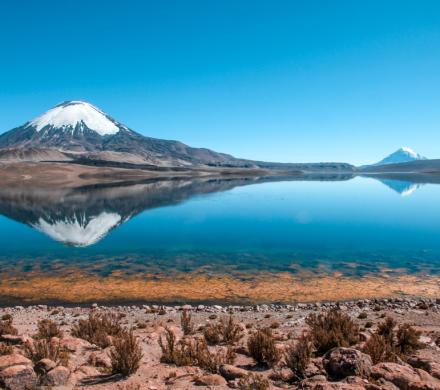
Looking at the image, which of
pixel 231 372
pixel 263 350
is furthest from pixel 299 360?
pixel 231 372

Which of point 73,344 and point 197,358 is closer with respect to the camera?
point 197,358

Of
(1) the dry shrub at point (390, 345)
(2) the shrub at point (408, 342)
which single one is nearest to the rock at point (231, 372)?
(1) the dry shrub at point (390, 345)

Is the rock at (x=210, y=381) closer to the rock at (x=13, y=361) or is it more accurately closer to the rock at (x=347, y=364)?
the rock at (x=347, y=364)

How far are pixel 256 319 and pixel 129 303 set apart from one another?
6454mm

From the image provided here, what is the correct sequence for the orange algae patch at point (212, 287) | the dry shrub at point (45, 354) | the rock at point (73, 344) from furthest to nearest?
the orange algae patch at point (212, 287) → the rock at point (73, 344) → the dry shrub at point (45, 354)

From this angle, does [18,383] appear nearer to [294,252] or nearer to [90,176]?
[294,252]

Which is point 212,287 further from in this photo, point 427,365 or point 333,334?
point 427,365

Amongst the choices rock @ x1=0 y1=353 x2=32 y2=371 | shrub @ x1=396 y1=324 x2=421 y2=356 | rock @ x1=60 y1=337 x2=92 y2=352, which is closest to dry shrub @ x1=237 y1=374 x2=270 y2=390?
shrub @ x1=396 y1=324 x2=421 y2=356

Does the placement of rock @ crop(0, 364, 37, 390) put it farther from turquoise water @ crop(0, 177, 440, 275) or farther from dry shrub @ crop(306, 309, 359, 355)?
turquoise water @ crop(0, 177, 440, 275)

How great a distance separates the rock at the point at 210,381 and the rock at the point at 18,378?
2.72 meters

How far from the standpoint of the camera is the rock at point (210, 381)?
22.7 feet

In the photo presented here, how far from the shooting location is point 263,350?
7965 mm

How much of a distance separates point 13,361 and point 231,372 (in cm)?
388

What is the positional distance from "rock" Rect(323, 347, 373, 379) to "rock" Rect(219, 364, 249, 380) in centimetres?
149
